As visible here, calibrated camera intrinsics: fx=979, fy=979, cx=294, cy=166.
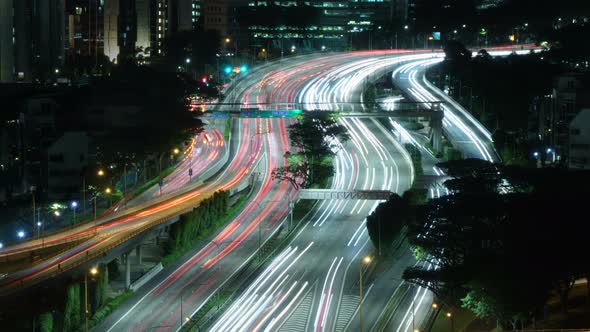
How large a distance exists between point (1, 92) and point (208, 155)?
54.3 ft

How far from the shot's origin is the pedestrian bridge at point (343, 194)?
3681 cm

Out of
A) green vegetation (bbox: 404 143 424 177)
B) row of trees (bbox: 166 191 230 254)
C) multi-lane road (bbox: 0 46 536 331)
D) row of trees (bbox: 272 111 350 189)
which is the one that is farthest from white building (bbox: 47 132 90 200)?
green vegetation (bbox: 404 143 424 177)

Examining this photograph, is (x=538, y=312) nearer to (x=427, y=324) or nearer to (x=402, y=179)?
(x=427, y=324)

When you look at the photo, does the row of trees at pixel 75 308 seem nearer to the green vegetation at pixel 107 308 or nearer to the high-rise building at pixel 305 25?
the green vegetation at pixel 107 308

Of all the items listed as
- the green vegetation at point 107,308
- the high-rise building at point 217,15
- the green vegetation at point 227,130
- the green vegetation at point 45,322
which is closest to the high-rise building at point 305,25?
the high-rise building at point 217,15

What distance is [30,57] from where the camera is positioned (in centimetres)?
7744

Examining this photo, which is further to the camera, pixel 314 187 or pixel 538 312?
pixel 314 187

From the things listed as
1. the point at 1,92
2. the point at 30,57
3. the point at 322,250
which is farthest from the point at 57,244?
the point at 30,57

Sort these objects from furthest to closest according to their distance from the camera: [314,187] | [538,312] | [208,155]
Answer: [208,155] < [314,187] < [538,312]

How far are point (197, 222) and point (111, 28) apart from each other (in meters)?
68.1

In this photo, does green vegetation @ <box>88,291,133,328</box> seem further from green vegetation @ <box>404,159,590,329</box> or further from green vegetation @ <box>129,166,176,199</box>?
green vegetation @ <box>129,166,176,199</box>

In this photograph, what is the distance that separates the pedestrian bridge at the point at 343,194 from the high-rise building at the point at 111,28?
61.3 metres

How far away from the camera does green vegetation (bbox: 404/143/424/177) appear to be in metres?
43.2

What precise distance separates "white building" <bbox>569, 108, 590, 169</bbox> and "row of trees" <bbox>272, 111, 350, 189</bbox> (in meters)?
10.2
